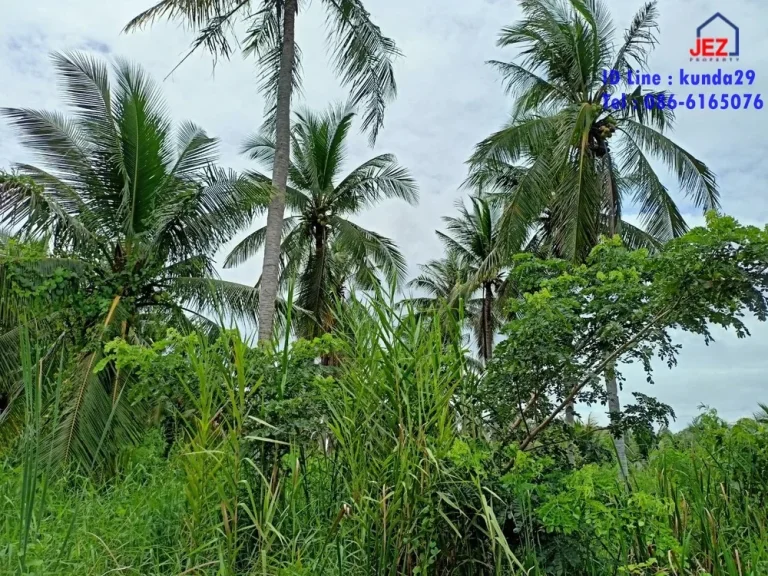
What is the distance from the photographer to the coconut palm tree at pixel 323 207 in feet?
47.1

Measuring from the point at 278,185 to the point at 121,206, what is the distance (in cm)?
213

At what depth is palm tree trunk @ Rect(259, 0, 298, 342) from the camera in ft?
26.1

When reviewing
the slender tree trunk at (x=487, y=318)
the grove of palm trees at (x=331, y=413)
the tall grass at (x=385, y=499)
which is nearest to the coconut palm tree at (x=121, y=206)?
the grove of palm trees at (x=331, y=413)

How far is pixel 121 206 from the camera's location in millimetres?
7789

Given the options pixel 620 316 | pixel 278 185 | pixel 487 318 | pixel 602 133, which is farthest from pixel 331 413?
pixel 487 318

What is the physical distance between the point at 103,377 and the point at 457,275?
1533 centimetres

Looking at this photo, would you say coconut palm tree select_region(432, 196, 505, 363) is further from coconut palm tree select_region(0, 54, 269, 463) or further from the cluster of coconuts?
coconut palm tree select_region(0, 54, 269, 463)

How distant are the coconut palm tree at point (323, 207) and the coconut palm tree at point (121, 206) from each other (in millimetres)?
5821

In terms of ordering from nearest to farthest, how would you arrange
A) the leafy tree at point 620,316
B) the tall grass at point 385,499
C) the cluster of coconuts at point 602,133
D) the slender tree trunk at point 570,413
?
1. the tall grass at point 385,499
2. the leafy tree at point 620,316
3. the slender tree trunk at point 570,413
4. the cluster of coconuts at point 602,133

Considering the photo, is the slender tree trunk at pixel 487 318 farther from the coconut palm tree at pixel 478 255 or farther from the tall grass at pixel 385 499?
the tall grass at pixel 385 499

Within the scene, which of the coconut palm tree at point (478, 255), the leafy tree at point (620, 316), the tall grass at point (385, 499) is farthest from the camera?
the coconut palm tree at point (478, 255)

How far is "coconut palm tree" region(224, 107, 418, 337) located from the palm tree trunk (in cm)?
530

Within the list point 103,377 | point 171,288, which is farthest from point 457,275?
point 103,377

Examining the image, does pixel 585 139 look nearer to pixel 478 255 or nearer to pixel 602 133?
pixel 602 133
